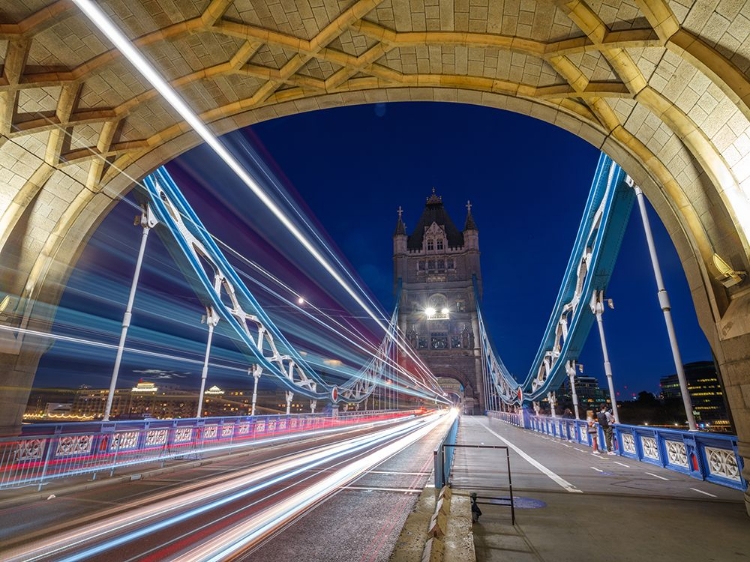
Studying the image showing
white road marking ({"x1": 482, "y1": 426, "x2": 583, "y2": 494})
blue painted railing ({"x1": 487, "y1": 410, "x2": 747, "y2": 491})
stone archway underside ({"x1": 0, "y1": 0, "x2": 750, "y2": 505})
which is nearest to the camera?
stone archway underside ({"x1": 0, "y1": 0, "x2": 750, "y2": 505})

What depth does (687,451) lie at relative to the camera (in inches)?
343

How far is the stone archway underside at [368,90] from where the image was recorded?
5.28 meters

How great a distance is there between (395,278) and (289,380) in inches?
2039

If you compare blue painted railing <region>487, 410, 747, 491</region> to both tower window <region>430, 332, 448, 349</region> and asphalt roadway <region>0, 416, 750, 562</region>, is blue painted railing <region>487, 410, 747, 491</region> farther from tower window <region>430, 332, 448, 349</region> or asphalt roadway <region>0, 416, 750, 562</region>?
tower window <region>430, 332, 448, 349</region>

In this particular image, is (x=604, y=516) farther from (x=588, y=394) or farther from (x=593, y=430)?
(x=588, y=394)

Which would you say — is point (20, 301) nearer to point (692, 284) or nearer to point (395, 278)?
point (692, 284)

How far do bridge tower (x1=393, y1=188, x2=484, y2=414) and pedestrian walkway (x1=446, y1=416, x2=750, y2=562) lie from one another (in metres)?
59.7

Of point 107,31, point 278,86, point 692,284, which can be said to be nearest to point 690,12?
point 692,284

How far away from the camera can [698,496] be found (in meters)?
6.58

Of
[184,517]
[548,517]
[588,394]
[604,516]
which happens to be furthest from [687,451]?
[588,394]

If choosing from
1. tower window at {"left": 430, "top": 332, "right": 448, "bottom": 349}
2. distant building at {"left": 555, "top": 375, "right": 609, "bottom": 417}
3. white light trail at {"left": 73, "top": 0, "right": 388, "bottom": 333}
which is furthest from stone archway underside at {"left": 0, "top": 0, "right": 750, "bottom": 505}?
distant building at {"left": 555, "top": 375, "right": 609, "bottom": 417}

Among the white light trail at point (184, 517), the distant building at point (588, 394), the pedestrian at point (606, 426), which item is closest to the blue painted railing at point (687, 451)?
the pedestrian at point (606, 426)

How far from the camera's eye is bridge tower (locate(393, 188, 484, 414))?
222 feet

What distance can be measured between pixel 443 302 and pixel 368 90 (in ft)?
225
